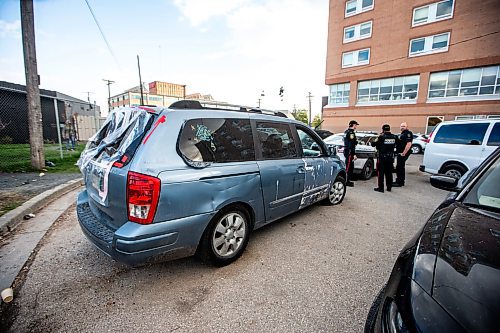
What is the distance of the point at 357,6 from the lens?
25.6 meters

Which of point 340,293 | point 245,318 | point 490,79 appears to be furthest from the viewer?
point 490,79

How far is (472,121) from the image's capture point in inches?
252

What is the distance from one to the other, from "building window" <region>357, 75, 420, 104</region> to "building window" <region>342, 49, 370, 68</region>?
2.15m

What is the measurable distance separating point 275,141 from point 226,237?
4.84 ft

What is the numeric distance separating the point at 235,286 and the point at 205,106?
2007 millimetres

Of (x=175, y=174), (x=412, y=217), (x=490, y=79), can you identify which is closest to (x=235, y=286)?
(x=175, y=174)

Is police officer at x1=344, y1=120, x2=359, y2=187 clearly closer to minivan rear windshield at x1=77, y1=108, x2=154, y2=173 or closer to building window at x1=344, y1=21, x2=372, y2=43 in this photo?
minivan rear windshield at x1=77, y1=108, x2=154, y2=173

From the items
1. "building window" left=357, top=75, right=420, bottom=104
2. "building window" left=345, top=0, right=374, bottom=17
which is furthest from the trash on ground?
"building window" left=345, top=0, right=374, bottom=17

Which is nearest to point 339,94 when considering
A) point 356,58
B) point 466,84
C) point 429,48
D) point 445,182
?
point 356,58

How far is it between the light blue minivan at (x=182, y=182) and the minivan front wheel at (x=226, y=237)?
1cm

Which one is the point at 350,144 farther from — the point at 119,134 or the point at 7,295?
the point at 7,295

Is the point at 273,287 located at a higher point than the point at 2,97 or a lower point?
lower

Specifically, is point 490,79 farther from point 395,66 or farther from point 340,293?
point 340,293

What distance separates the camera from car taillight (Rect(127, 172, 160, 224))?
2062 millimetres
